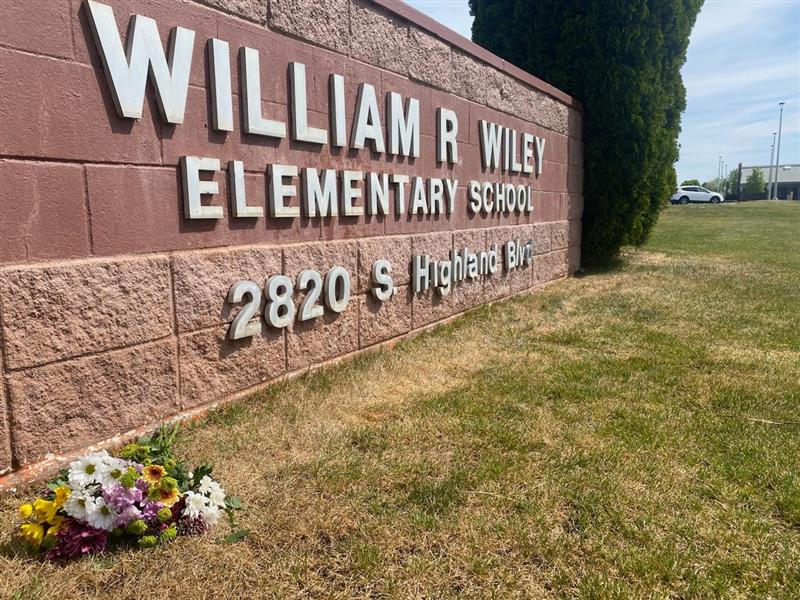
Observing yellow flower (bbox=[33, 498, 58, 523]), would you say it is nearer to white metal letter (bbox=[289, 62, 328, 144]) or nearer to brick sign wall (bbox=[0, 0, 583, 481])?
brick sign wall (bbox=[0, 0, 583, 481])

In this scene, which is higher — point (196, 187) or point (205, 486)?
point (196, 187)

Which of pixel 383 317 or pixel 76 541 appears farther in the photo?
pixel 383 317

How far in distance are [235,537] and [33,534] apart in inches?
27.0

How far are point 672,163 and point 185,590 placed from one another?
1081 cm

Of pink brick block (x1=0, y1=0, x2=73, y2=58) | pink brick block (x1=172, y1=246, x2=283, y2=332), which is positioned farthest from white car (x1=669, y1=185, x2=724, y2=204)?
pink brick block (x1=0, y1=0, x2=73, y2=58)

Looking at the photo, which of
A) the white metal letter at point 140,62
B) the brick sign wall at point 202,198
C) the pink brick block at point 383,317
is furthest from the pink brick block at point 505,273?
the white metal letter at point 140,62

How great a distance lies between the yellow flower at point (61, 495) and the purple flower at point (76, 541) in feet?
0.23

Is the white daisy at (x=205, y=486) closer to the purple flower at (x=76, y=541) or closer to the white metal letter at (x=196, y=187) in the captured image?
the purple flower at (x=76, y=541)

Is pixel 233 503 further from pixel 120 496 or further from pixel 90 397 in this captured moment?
pixel 90 397

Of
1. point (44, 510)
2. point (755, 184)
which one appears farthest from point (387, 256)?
point (755, 184)

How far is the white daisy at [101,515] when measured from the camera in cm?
203

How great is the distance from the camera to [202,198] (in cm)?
308

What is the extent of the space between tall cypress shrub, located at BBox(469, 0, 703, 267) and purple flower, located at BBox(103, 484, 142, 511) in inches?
340

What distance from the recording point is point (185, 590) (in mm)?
1873
